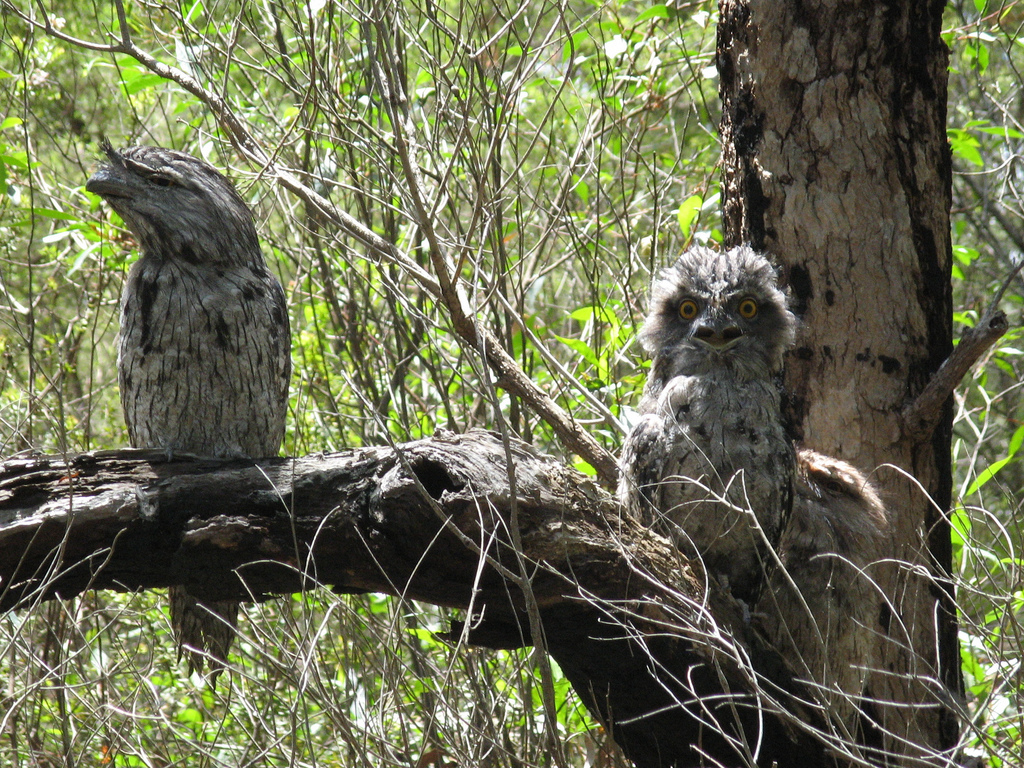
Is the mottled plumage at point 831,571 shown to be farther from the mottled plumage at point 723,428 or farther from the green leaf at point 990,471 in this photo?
the green leaf at point 990,471

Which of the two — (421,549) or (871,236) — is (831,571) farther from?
(421,549)

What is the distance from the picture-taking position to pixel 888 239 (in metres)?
2.85

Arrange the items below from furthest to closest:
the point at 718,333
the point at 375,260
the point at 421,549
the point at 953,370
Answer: the point at 375,260 → the point at 718,333 → the point at 953,370 → the point at 421,549

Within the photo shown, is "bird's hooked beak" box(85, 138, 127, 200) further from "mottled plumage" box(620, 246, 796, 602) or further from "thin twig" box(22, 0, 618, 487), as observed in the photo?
"mottled plumage" box(620, 246, 796, 602)

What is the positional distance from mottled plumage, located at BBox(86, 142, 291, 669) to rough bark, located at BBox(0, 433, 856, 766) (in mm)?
752

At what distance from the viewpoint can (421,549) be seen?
7.32 ft

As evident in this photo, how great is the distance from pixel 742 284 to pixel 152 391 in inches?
76.9

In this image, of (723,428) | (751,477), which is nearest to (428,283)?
(723,428)

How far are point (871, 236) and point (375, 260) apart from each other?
73.9 inches

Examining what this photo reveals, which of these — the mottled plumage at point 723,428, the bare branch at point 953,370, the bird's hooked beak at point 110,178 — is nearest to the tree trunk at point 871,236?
the bare branch at point 953,370

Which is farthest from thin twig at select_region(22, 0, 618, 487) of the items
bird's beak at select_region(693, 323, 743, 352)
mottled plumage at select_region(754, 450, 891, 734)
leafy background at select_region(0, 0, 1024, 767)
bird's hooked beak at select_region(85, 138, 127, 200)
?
mottled plumage at select_region(754, 450, 891, 734)

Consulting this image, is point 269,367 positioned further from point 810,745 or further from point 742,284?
point 810,745

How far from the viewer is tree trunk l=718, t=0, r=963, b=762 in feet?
9.27

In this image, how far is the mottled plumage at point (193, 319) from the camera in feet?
9.91
